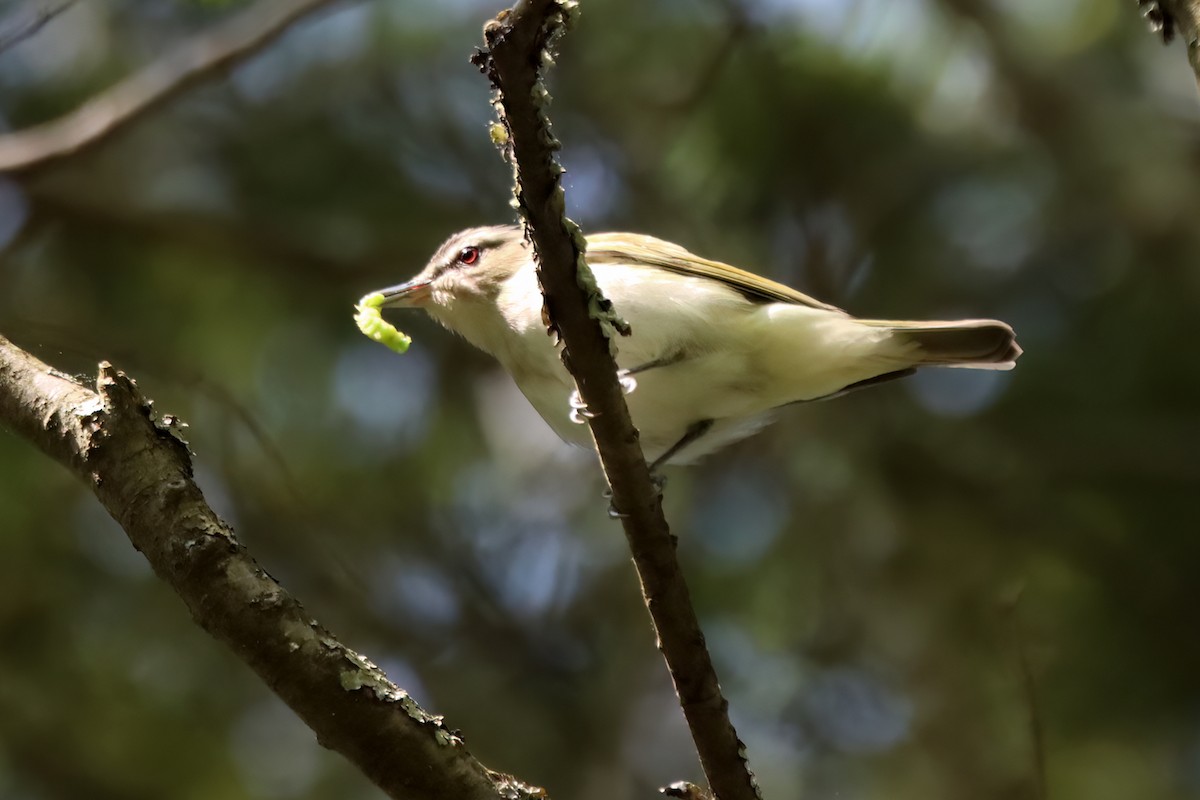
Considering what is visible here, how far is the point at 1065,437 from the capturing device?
4309 millimetres

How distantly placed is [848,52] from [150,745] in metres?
3.79

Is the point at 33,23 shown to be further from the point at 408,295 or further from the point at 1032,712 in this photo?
the point at 1032,712

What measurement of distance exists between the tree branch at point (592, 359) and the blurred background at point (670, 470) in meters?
2.37

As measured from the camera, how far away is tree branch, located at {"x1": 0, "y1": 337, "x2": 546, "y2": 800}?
178cm

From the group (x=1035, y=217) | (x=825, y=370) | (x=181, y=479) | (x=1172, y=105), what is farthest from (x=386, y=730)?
(x=1172, y=105)

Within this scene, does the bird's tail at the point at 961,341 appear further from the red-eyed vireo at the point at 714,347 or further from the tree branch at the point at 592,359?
the tree branch at the point at 592,359

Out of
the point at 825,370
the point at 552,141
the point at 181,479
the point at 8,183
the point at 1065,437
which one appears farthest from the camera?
the point at 1065,437

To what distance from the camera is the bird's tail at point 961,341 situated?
2.84 m

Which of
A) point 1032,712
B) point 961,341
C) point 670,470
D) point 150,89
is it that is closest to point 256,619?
point 1032,712

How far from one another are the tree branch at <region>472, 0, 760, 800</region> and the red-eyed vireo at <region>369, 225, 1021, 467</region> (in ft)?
2.64

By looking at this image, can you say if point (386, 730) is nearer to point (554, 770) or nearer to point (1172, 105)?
point (554, 770)

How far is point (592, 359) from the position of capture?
194cm

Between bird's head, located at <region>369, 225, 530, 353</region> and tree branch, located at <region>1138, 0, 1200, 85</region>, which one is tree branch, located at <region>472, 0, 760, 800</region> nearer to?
tree branch, located at <region>1138, 0, 1200, 85</region>

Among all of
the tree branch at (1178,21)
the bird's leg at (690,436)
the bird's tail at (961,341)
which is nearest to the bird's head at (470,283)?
the bird's leg at (690,436)
